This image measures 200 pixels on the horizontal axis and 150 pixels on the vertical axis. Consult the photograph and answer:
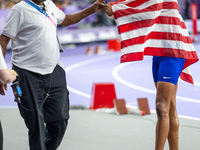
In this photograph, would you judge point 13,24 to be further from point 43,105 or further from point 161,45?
point 161,45

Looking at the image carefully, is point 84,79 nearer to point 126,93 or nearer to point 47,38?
point 126,93

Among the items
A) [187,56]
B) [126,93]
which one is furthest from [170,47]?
[126,93]

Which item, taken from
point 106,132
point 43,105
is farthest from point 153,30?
point 106,132

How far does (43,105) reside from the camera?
441 cm

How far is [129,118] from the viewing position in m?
7.20

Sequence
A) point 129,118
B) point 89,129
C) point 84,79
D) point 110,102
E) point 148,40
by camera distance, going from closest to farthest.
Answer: point 148,40
point 89,129
point 129,118
point 110,102
point 84,79

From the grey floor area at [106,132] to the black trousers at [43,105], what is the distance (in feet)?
3.84

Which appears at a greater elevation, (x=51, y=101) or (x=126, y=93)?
(x=51, y=101)

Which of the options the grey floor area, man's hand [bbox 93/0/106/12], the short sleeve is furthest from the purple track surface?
the short sleeve

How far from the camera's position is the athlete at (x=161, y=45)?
4.31 m

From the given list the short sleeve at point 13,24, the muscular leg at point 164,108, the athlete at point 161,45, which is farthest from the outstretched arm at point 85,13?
the muscular leg at point 164,108

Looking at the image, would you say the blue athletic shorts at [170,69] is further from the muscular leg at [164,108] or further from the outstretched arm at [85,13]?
the outstretched arm at [85,13]

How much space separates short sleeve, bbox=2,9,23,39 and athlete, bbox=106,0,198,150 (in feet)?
4.04

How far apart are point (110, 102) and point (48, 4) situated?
13.4 feet
